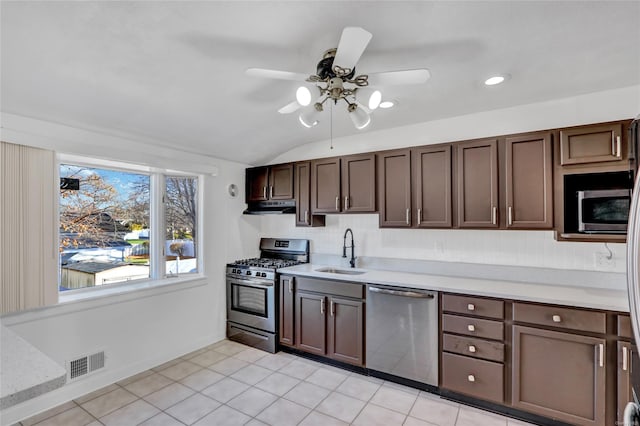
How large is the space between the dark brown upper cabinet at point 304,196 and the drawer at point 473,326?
5.81ft

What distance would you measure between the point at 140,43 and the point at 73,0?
35 centimetres

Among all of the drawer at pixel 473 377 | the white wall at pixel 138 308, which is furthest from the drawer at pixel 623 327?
the white wall at pixel 138 308

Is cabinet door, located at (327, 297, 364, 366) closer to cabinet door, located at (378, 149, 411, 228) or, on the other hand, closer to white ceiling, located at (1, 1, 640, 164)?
cabinet door, located at (378, 149, 411, 228)

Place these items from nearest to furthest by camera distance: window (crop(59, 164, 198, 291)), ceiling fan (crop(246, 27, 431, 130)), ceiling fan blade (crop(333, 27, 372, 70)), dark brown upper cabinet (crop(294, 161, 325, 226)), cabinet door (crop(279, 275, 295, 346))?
ceiling fan blade (crop(333, 27, 372, 70)) → ceiling fan (crop(246, 27, 431, 130)) → window (crop(59, 164, 198, 291)) → cabinet door (crop(279, 275, 295, 346)) → dark brown upper cabinet (crop(294, 161, 325, 226))

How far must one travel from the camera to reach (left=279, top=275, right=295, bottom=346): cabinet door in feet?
11.1

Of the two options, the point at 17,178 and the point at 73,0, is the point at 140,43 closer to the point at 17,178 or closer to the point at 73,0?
the point at 73,0

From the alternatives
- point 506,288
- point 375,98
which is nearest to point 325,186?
point 375,98

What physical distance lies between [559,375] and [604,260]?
0.99 m

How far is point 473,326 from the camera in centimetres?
244

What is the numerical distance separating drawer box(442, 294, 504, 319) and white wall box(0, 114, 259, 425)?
2701 millimetres

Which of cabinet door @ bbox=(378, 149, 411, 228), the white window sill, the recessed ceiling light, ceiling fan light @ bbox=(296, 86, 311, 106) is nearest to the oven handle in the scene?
the white window sill

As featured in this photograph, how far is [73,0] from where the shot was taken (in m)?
1.42

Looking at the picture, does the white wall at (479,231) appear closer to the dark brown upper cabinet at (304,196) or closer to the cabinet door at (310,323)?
the dark brown upper cabinet at (304,196)

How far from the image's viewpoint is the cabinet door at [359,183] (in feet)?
10.5
